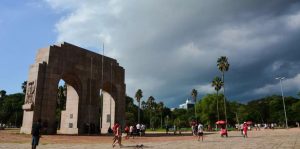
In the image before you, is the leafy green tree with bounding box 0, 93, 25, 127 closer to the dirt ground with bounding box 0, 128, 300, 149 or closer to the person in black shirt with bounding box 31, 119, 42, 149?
the dirt ground with bounding box 0, 128, 300, 149

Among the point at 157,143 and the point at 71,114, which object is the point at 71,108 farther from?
the point at 157,143

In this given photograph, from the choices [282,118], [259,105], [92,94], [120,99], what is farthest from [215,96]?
[92,94]

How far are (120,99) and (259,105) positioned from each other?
104613 mm

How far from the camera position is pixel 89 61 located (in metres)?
40.2

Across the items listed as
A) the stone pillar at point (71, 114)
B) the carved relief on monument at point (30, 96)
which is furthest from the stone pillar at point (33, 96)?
the stone pillar at point (71, 114)

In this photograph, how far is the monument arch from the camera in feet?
109

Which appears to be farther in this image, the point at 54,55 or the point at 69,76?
the point at 69,76

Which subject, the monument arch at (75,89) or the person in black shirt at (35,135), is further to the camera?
the monument arch at (75,89)

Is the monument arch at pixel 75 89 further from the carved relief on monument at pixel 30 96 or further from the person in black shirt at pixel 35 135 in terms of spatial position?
the person in black shirt at pixel 35 135

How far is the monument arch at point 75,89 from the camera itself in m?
33.2

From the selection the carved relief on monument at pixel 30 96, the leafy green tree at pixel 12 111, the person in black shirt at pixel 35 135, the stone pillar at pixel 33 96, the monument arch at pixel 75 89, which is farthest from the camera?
the leafy green tree at pixel 12 111

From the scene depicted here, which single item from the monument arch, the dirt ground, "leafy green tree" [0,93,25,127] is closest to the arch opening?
the monument arch

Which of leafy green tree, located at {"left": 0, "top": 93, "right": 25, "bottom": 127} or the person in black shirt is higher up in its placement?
leafy green tree, located at {"left": 0, "top": 93, "right": 25, "bottom": 127}

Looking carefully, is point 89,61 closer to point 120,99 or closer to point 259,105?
point 120,99
